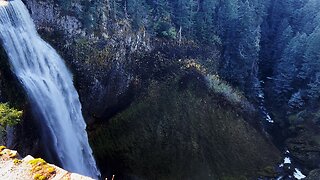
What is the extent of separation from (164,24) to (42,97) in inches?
871

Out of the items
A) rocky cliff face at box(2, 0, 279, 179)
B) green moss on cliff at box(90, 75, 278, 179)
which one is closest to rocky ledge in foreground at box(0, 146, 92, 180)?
rocky cliff face at box(2, 0, 279, 179)

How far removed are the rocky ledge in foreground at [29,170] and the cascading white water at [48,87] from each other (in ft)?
48.1

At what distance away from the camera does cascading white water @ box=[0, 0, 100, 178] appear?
1246 inches

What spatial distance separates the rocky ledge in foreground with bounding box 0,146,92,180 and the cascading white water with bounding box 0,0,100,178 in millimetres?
14650

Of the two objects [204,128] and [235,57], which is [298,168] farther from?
[235,57]

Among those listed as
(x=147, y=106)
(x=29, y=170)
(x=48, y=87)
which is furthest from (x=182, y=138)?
(x=29, y=170)

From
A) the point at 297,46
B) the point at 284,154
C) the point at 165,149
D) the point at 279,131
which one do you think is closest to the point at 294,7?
the point at 297,46

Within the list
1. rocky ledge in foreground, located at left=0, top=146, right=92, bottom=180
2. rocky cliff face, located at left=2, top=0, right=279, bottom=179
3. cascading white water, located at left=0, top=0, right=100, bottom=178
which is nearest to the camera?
rocky ledge in foreground, located at left=0, top=146, right=92, bottom=180

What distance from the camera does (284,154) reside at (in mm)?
47094

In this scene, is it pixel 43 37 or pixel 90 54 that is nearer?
pixel 43 37

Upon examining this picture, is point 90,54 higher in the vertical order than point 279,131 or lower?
lower

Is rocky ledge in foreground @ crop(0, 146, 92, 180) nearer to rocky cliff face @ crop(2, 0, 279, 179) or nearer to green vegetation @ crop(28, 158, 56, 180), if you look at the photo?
green vegetation @ crop(28, 158, 56, 180)

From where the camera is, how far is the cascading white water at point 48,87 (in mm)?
31656

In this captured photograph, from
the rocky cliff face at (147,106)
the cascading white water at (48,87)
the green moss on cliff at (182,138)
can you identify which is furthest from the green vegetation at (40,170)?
the green moss on cliff at (182,138)
